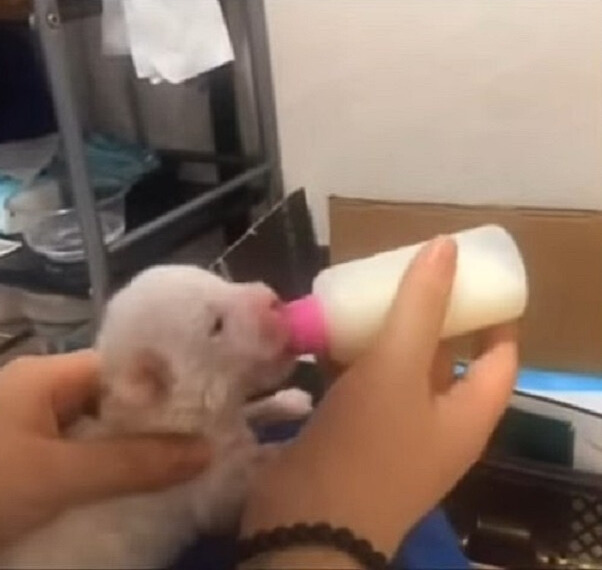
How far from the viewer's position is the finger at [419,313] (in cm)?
51

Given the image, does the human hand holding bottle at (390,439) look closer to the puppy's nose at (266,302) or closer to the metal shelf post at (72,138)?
the puppy's nose at (266,302)

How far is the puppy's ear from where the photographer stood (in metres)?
0.61

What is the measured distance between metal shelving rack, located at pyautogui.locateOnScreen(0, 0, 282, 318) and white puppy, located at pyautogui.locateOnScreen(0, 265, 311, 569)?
36 centimetres

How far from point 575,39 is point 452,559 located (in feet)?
2.13

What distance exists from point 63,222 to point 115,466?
25.5 inches

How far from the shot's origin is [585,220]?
1.06 m

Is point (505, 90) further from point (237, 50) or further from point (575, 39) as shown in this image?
point (237, 50)

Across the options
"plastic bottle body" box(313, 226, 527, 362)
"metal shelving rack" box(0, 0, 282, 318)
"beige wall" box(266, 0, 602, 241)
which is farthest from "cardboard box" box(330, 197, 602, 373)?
"plastic bottle body" box(313, 226, 527, 362)

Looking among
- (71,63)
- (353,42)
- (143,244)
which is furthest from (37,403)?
(71,63)

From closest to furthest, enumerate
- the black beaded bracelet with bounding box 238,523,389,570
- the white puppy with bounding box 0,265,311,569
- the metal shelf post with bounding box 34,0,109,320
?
the black beaded bracelet with bounding box 238,523,389,570 < the white puppy with bounding box 0,265,311,569 < the metal shelf post with bounding box 34,0,109,320

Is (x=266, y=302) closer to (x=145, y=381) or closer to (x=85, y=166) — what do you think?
(x=145, y=381)

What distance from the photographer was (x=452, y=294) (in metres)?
0.56

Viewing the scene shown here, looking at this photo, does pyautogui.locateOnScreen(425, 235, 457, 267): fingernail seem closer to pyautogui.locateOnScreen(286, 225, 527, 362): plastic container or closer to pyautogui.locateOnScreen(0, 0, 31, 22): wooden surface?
pyautogui.locateOnScreen(286, 225, 527, 362): plastic container

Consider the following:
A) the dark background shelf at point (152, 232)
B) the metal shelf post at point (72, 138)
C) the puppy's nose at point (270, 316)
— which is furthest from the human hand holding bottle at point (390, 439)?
the dark background shelf at point (152, 232)
